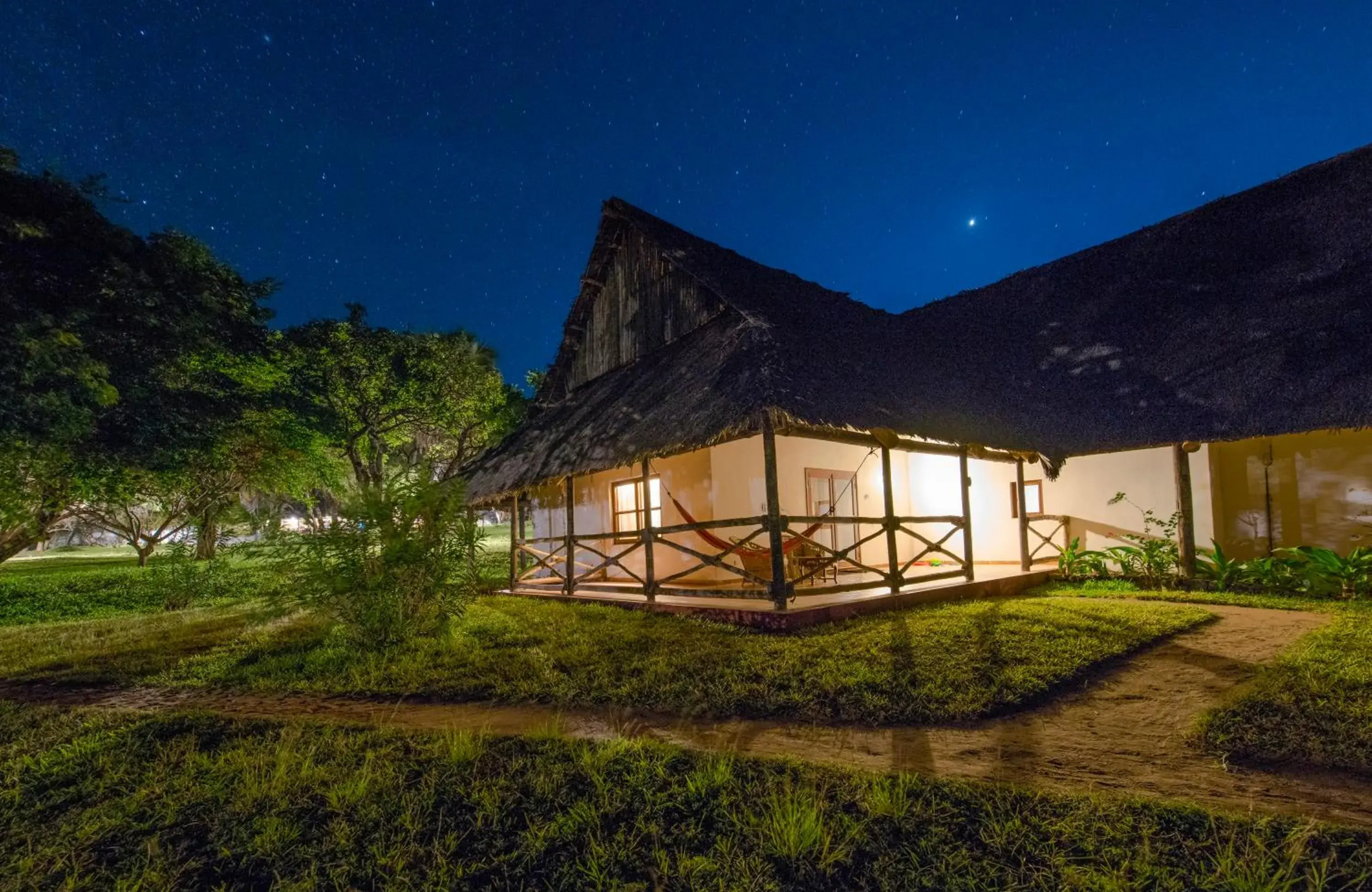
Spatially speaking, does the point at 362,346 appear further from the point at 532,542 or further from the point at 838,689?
the point at 838,689

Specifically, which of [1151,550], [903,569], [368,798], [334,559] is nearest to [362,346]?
[334,559]

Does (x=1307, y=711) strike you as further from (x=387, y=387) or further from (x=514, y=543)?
(x=387, y=387)

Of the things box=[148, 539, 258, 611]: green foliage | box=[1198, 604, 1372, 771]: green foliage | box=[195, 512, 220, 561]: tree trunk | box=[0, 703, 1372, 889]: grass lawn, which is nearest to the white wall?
box=[1198, 604, 1372, 771]: green foliage

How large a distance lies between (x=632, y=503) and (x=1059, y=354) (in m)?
7.18

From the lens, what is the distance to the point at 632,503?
9.98 m

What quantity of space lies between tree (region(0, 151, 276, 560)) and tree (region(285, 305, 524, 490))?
463cm

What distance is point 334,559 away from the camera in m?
5.34

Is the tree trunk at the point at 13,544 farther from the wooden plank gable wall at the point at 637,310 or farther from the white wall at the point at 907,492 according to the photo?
the wooden plank gable wall at the point at 637,310

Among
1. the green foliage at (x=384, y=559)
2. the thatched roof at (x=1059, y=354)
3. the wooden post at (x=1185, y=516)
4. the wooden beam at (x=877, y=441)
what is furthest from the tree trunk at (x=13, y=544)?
the wooden post at (x=1185, y=516)

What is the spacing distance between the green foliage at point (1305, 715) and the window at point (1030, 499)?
5.83m

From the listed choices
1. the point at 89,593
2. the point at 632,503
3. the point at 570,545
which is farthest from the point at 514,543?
the point at 89,593

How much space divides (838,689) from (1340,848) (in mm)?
2161

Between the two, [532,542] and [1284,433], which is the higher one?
[1284,433]

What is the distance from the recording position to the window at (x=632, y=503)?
945 cm
